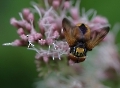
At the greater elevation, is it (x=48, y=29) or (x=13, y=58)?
(x=48, y=29)

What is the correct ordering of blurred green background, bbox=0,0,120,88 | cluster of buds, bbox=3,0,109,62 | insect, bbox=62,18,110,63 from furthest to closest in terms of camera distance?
blurred green background, bbox=0,0,120,88
cluster of buds, bbox=3,0,109,62
insect, bbox=62,18,110,63

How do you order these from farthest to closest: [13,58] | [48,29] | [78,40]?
[13,58]
[48,29]
[78,40]

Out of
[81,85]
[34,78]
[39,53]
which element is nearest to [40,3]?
[39,53]

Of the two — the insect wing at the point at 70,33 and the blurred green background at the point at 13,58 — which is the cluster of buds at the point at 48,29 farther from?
the blurred green background at the point at 13,58

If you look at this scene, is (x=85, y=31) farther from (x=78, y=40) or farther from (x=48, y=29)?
(x=48, y=29)

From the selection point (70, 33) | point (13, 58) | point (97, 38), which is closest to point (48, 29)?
point (70, 33)

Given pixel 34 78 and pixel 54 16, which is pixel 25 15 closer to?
pixel 54 16

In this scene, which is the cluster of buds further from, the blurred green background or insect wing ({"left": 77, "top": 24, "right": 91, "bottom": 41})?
the blurred green background

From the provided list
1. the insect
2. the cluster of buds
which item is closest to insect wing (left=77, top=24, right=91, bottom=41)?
the insect
